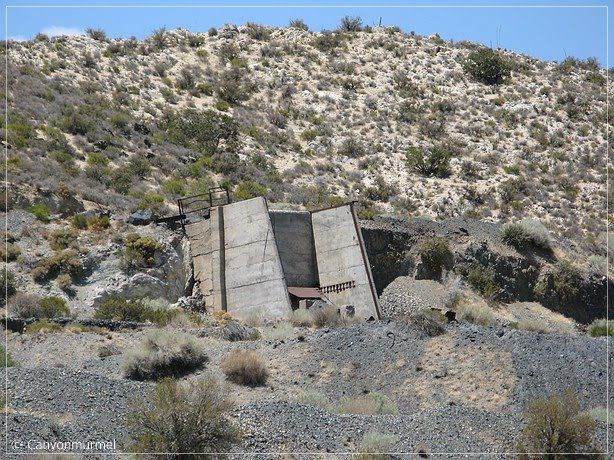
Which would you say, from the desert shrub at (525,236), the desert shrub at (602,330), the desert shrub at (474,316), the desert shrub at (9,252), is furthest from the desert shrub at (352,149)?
the desert shrub at (9,252)

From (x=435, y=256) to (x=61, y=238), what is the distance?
1237 centimetres

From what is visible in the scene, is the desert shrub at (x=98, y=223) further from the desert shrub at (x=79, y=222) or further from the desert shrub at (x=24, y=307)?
the desert shrub at (x=24, y=307)

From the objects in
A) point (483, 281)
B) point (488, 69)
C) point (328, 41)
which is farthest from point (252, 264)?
point (328, 41)

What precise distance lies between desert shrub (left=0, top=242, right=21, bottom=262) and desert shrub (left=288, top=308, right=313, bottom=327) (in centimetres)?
841

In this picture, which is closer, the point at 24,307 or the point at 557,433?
the point at 557,433

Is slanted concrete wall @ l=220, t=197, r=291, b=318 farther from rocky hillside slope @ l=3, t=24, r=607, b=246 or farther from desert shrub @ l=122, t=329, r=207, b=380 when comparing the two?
desert shrub @ l=122, t=329, r=207, b=380

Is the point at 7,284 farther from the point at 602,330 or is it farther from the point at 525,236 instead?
the point at 525,236

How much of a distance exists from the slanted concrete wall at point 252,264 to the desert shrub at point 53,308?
15.3ft

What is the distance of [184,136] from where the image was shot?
168 feet

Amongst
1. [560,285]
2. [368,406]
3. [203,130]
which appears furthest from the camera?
[203,130]

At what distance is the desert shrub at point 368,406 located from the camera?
20.4m

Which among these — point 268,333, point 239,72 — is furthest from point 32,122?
point 268,333

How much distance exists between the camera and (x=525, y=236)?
1594 inches

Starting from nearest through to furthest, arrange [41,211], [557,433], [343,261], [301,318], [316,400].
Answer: [557,433], [316,400], [301,318], [343,261], [41,211]
